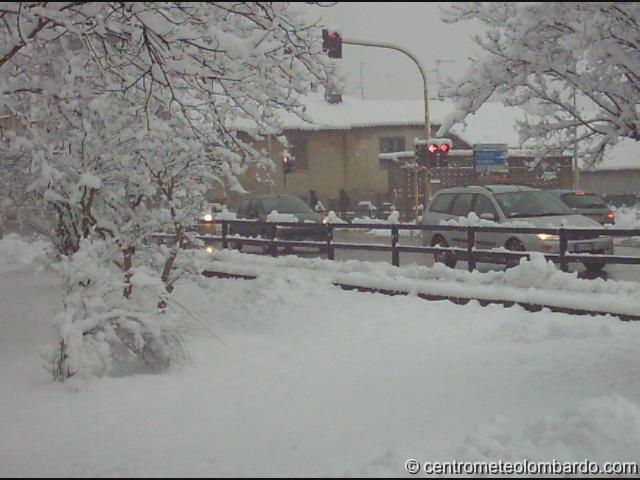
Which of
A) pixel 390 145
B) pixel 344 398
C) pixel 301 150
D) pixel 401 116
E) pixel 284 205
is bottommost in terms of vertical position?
pixel 344 398

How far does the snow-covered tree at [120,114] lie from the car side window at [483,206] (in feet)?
23.6

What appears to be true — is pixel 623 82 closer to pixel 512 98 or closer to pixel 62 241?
pixel 512 98

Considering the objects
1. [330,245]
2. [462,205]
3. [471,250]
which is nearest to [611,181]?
[462,205]

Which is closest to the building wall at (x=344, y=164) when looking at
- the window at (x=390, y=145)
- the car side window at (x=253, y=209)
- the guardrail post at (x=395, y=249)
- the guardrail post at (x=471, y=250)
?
the window at (x=390, y=145)

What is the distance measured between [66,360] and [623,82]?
586 cm

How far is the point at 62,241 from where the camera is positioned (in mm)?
8586

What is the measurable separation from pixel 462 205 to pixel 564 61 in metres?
9.52

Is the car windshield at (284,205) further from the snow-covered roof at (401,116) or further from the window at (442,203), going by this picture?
the snow-covered roof at (401,116)

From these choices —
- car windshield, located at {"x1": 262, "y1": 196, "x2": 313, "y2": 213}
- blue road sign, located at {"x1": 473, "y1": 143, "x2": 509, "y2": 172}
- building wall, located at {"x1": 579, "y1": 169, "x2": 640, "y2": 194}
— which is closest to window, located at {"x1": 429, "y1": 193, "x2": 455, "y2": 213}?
car windshield, located at {"x1": 262, "y1": 196, "x2": 313, "y2": 213}

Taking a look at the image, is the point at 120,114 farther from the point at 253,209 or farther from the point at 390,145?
the point at 390,145

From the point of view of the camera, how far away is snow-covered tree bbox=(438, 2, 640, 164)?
6.11 metres

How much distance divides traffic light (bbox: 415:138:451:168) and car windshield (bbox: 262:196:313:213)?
12.3ft

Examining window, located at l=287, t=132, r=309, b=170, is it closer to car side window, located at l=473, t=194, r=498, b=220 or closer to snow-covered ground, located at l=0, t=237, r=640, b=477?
car side window, located at l=473, t=194, r=498, b=220

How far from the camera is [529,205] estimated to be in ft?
51.0
